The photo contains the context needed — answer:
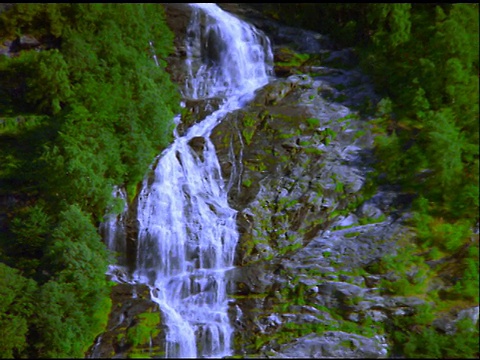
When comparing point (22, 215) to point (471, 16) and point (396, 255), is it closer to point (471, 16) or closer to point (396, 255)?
point (396, 255)

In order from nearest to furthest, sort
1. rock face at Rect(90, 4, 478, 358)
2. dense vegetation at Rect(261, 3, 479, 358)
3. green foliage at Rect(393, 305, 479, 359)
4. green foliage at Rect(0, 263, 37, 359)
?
1. green foliage at Rect(0, 263, 37, 359)
2. green foliage at Rect(393, 305, 479, 359)
3. rock face at Rect(90, 4, 478, 358)
4. dense vegetation at Rect(261, 3, 479, 358)

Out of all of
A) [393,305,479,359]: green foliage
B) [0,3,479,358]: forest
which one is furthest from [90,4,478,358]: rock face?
[0,3,479,358]: forest

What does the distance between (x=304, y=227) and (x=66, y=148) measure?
6.19m


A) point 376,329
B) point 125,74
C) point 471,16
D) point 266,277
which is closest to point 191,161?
point 125,74

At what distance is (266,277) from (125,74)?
672cm

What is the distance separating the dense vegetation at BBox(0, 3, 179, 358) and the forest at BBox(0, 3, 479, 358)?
30 millimetres

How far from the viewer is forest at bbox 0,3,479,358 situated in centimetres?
947

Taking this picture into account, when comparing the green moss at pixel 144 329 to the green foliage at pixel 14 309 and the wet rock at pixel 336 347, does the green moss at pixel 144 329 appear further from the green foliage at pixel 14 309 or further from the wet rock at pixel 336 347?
the wet rock at pixel 336 347

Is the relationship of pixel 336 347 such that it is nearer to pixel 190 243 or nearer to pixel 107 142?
pixel 190 243

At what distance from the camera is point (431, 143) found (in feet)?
37.4

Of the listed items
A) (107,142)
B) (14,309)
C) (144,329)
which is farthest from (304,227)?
(14,309)

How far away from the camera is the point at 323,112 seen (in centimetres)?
1381

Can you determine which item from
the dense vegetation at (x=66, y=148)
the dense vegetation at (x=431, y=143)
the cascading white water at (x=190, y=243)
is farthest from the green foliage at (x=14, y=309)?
the dense vegetation at (x=431, y=143)

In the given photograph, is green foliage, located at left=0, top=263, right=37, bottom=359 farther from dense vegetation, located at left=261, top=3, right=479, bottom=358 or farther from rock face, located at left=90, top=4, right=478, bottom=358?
dense vegetation, located at left=261, top=3, right=479, bottom=358
